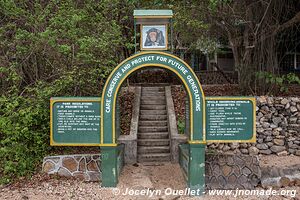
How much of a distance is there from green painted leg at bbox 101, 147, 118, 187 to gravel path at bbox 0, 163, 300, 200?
14cm

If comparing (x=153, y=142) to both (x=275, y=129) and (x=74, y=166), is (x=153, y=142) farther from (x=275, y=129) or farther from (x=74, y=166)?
(x=275, y=129)

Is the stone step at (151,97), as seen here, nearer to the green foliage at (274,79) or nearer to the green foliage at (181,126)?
the green foliage at (181,126)

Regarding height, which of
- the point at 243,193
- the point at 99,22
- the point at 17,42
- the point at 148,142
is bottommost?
the point at 243,193

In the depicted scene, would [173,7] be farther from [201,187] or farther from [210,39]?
[201,187]

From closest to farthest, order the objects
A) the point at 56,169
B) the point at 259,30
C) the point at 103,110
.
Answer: the point at 103,110, the point at 56,169, the point at 259,30

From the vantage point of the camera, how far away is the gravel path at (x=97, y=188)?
19.1ft

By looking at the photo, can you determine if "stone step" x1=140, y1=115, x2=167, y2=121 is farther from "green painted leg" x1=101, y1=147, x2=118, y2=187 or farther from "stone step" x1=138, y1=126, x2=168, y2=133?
"green painted leg" x1=101, y1=147, x2=118, y2=187

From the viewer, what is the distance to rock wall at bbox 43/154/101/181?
6.64m

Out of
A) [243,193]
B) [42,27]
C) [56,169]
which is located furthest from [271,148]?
[42,27]

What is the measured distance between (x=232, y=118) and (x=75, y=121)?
123 inches

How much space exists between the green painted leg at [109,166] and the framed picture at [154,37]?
2.21 m

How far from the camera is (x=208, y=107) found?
6.00 metres

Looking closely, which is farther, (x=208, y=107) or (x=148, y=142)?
(x=148, y=142)

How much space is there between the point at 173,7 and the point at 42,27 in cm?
475
